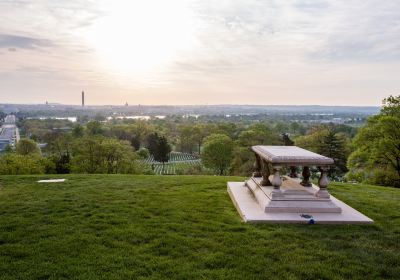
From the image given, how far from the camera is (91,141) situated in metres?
29.2

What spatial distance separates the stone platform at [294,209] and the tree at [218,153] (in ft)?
93.9

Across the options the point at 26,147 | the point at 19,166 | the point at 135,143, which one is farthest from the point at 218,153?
the point at 135,143

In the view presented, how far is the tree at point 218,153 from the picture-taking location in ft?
125

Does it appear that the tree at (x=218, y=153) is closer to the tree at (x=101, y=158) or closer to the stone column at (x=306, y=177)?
the tree at (x=101, y=158)

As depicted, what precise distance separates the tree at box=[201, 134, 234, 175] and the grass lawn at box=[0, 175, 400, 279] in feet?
92.9

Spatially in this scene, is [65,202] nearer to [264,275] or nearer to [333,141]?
[264,275]

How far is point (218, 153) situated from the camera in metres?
38.1

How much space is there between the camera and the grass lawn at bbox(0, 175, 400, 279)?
A: 5074 millimetres

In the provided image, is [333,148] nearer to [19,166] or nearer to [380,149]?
[380,149]

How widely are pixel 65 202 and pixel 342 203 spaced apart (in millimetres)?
7787

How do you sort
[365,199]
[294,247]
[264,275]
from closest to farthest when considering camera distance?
[264,275] < [294,247] < [365,199]

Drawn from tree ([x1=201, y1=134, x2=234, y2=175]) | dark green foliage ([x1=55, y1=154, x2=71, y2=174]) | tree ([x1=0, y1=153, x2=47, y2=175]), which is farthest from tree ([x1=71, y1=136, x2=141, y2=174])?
tree ([x1=201, y1=134, x2=234, y2=175])

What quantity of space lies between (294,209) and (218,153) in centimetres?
2991

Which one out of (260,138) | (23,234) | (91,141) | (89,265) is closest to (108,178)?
(23,234)
